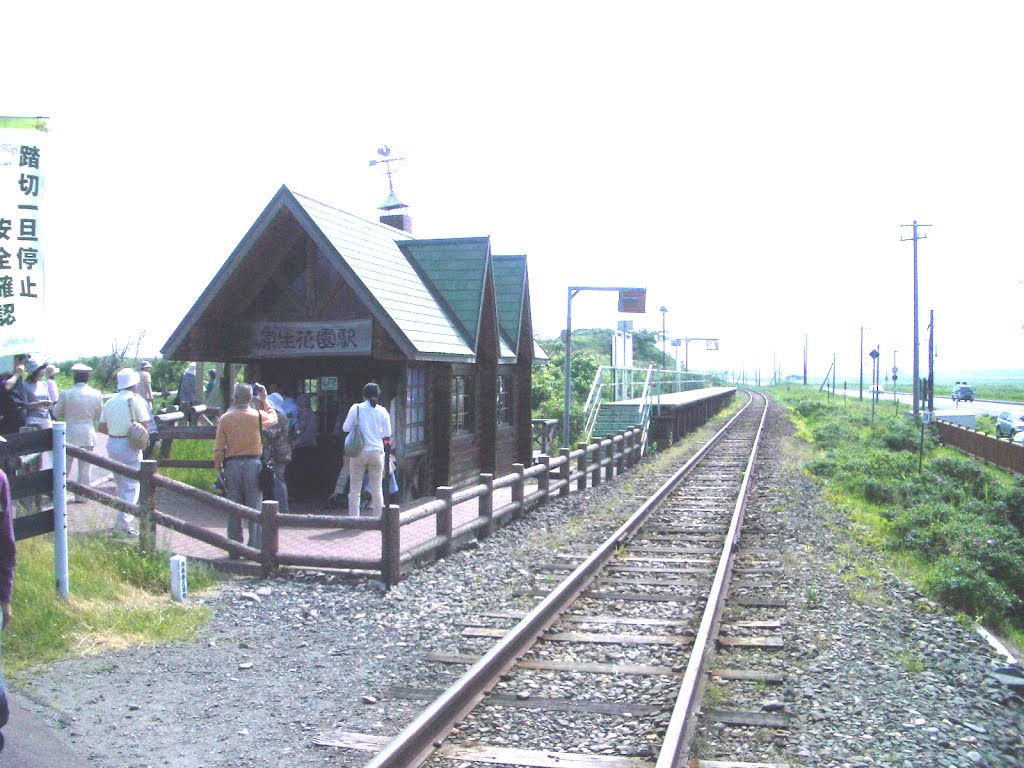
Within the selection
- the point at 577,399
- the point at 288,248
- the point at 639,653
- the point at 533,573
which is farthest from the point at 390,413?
the point at 577,399

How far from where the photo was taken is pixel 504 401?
17.7 meters

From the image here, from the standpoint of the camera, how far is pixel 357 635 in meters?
7.52

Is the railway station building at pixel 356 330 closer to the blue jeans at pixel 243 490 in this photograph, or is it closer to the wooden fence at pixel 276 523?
the wooden fence at pixel 276 523

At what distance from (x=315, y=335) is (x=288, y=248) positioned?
4.99 ft

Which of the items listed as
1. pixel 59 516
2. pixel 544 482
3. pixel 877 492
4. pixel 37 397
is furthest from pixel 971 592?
pixel 37 397

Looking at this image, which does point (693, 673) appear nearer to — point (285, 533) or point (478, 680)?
point (478, 680)

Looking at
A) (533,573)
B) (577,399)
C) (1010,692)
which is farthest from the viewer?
(577,399)

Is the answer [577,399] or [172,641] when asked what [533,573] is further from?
[577,399]

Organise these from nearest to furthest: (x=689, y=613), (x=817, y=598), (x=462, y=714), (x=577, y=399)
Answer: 1. (x=462, y=714)
2. (x=689, y=613)
3. (x=817, y=598)
4. (x=577, y=399)

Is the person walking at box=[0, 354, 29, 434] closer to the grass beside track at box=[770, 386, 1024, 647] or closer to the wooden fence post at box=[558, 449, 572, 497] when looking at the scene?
the wooden fence post at box=[558, 449, 572, 497]

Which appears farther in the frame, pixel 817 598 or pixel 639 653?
pixel 817 598

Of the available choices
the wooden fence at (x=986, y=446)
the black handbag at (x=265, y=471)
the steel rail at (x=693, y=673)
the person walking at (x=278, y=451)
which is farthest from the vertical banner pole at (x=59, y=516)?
the wooden fence at (x=986, y=446)

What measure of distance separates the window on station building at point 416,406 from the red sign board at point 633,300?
6.87 meters

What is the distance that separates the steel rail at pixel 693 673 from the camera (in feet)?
16.4
